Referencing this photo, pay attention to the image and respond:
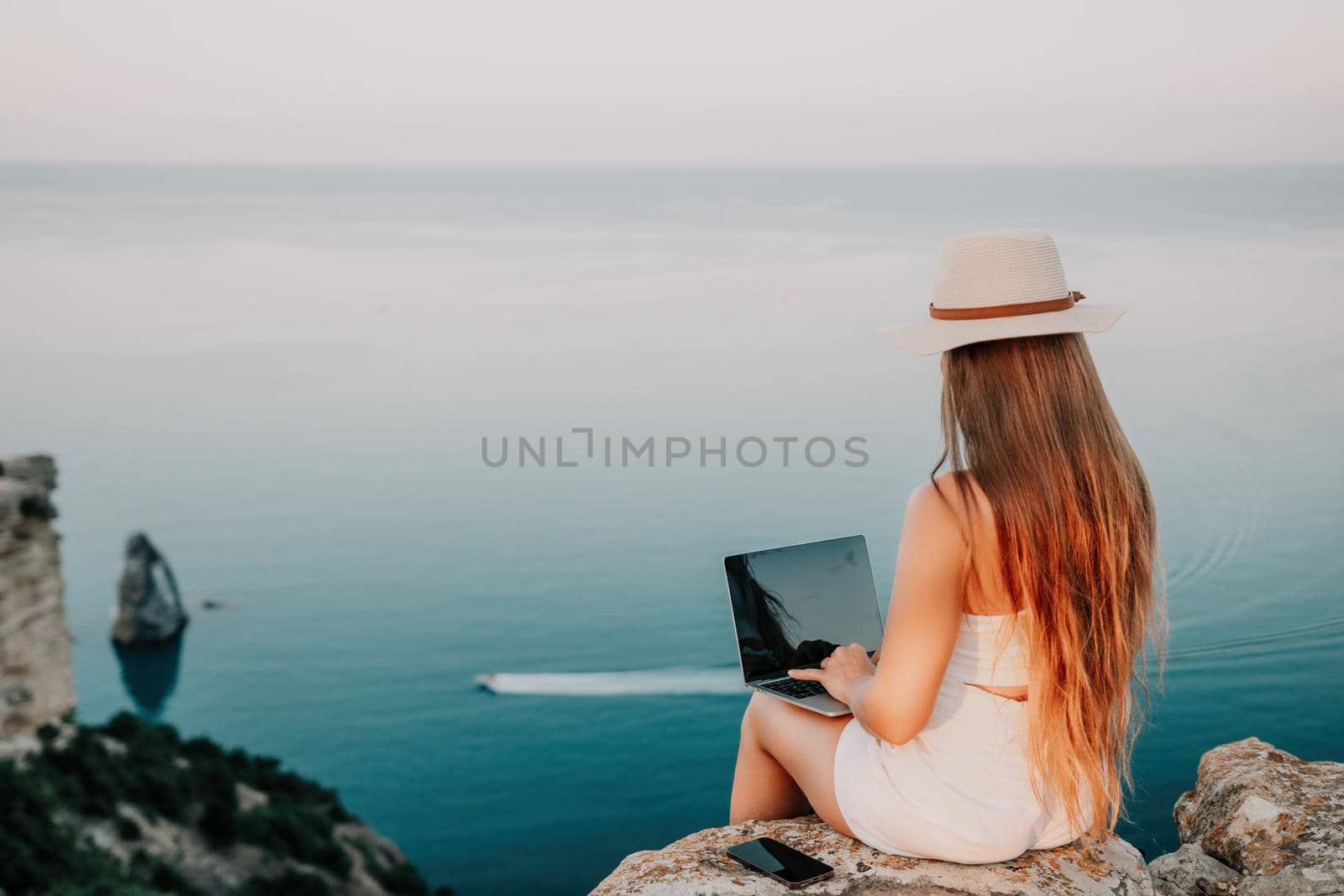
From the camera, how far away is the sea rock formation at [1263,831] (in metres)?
2.46

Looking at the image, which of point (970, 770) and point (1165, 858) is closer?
point (970, 770)

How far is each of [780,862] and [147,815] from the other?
23.5m

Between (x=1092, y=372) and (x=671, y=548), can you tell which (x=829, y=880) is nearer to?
(x=1092, y=372)

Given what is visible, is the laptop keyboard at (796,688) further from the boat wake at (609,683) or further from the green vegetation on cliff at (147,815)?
the boat wake at (609,683)

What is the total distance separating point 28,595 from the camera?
16.4m

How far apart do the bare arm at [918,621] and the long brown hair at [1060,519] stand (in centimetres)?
5

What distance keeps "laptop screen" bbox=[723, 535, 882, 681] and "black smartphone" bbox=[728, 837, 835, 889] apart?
1.64 ft

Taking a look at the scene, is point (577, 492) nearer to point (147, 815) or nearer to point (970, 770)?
point (147, 815)

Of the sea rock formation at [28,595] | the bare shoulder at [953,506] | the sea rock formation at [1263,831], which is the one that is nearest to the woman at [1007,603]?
the bare shoulder at [953,506]

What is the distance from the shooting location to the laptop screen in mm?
2641

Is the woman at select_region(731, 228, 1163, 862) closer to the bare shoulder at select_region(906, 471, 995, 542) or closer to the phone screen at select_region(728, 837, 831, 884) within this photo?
the bare shoulder at select_region(906, 471, 995, 542)

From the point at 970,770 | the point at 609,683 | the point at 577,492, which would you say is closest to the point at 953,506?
the point at 970,770

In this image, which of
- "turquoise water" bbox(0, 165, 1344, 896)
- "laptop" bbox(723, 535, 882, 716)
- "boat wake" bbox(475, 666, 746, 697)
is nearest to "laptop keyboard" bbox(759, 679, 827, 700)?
"laptop" bbox(723, 535, 882, 716)

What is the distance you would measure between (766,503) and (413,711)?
53.1ft
